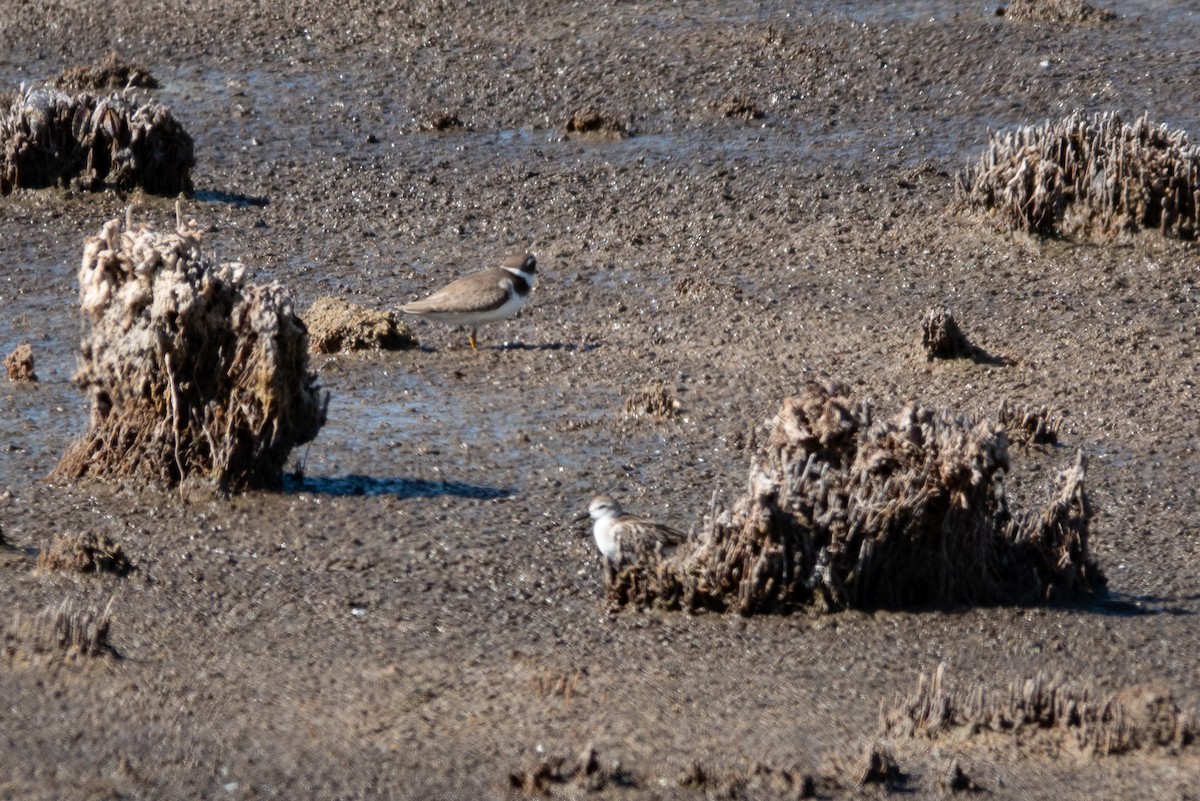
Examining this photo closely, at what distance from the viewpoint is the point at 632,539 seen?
7070 millimetres

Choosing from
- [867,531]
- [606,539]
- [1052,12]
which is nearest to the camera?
[867,531]

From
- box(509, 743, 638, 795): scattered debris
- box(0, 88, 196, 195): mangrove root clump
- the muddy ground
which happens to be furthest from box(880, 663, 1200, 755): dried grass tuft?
box(0, 88, 196, 195): mangrove root clump

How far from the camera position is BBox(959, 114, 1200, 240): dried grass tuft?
38.7 feet

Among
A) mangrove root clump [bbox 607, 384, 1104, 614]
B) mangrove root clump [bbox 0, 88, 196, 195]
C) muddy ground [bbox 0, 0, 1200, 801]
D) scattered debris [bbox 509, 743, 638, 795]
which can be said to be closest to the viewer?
scattered debris [bbox 509, 743, 638, 795]

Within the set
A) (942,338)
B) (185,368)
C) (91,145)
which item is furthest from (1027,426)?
(91,145)

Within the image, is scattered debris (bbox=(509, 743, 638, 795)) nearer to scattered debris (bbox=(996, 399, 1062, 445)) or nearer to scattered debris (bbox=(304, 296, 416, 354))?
scattered debris (bbox=(996, 399, 1062, 445))

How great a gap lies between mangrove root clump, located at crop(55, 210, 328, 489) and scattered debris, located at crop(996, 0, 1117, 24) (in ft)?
37.7

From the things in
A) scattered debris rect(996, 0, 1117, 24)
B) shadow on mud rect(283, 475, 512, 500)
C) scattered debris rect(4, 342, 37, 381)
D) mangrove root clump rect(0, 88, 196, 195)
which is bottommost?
shadow on mud rect(283, 475, 512, 500)

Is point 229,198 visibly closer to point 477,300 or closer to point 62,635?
point 477,300

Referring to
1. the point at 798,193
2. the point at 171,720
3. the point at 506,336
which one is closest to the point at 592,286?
the point at 506,336

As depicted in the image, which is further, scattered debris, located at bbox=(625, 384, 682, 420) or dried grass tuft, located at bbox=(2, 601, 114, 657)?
scattered debris, located at bbox=(625, 384, 682, 420)

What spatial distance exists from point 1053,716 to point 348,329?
5.74 meters

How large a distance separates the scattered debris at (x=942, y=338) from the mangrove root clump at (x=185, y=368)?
3569 mm

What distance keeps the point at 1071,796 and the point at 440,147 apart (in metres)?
10.6
